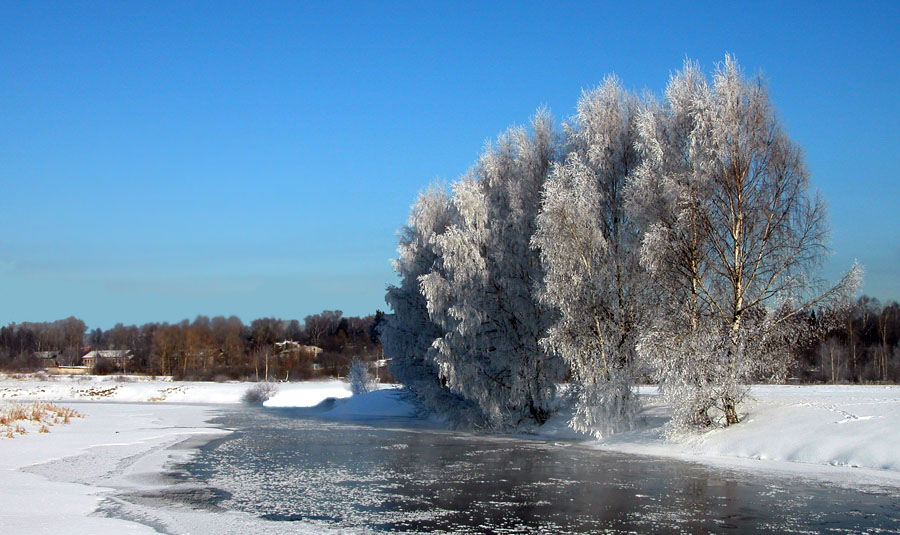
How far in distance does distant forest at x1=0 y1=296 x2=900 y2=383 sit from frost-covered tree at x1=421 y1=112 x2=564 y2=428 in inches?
429

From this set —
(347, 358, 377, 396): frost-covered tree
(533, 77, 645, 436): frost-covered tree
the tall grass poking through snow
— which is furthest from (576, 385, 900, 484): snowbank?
(347, 358, 377, 396): frost-covered tree

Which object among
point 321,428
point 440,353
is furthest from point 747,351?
point 321,428

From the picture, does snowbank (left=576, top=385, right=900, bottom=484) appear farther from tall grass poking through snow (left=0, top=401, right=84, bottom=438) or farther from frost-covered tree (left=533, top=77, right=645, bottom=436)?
tall grass poking through snow (left=0, top=401, right=84, bottom=438)

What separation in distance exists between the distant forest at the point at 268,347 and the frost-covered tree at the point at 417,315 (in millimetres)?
15911

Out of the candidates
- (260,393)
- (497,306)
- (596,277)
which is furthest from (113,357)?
(596,277)

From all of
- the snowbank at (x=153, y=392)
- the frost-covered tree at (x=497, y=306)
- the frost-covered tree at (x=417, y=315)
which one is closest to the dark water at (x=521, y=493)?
the frost-covered tree at (x=497, y=306)

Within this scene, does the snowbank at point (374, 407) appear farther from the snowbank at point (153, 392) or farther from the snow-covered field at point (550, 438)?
the snow-covered field at point (550, 438)

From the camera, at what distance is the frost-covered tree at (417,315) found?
36.6 metres

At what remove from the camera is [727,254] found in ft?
77.6

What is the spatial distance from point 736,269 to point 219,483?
16.7 metres

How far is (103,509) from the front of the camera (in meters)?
12.8

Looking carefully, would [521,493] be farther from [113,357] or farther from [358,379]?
[113,357]

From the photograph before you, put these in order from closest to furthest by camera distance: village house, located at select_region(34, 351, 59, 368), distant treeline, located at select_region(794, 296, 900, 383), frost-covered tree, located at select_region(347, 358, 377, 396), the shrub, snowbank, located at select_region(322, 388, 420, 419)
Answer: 1. snowbank, located at select_region(322, 388, 420, 419)
2. frost-covered tree, located at select_region(347, 358, 377, 396)
3. the shrub
4. distant treeline, located at select_region(794, 296, 900, 383)
5. village house, located at select_region(34, 351, 59, 368)

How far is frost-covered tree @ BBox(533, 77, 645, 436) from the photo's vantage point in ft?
85.0
